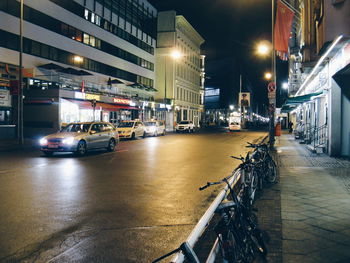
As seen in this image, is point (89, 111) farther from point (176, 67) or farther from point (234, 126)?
point (176, 67)

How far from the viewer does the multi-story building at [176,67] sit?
6281 centimetres

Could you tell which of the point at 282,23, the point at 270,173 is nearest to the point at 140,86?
the point at 282,23

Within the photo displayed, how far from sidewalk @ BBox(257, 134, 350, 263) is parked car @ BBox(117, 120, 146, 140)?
21.3 m

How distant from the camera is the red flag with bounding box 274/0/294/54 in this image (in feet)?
54.7

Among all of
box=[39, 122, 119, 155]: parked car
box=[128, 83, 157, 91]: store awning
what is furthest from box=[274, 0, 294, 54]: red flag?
box=[128, 83, 157, 91]: store awning

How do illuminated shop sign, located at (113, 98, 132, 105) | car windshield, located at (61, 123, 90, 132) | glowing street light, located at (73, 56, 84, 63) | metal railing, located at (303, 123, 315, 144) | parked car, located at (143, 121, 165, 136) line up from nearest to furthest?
car windshield, located at (61, 123, 90, 132)
metal railing, located at (303, 123, 315, 144)
parked car, located at (143, 121, 165, 136)
glowing street light, located at (73, 56, 84, 63)
illuminated shop sign, located at (113, 98, 132, 105)

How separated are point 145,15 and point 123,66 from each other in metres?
12.3

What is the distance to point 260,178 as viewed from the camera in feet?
27.6

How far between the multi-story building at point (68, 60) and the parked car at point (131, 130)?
3288 millimetres

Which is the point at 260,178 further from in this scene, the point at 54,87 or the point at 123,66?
the point at 123,66

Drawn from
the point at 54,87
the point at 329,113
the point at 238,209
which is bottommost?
the point at 238,209

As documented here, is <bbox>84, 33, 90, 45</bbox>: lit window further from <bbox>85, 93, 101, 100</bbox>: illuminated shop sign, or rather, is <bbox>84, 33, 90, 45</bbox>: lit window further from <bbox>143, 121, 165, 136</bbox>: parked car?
<bbox>143, 121, 165, 136</bbox>: parked car

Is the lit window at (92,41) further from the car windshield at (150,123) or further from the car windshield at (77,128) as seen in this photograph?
the car windshield at (77,128)

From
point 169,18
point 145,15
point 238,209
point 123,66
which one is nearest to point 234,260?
point 238,209
